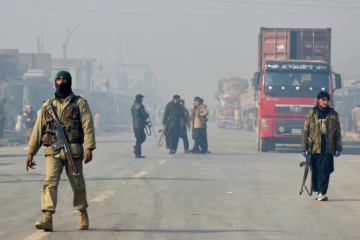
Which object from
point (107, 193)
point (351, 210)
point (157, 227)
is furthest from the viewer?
point (107, 193)

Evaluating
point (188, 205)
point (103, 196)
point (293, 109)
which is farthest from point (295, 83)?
point (188, 205)

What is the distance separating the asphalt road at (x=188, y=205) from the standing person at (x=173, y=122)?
5.79 metres

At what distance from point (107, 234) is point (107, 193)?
439 centimetres

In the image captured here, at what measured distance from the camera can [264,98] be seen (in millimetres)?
26203

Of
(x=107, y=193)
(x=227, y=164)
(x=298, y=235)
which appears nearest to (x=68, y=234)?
(x=298, y=235)

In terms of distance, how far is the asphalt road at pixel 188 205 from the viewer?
8.98m

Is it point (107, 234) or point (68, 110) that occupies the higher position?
point (68, 110)

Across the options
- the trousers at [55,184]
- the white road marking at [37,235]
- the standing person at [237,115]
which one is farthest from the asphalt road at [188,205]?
the standing person at [237,115]

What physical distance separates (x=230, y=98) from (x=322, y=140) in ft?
157

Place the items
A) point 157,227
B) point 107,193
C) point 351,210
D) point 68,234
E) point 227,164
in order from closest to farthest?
point 68,234
point 157,227
point 351,210
point 107,193
point 227,164

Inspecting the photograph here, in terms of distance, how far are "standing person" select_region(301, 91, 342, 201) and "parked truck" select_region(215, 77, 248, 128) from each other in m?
45.9

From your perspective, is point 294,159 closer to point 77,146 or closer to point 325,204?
point 325,204

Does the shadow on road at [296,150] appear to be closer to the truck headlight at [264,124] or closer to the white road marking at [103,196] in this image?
the truck headlight at [264,124]

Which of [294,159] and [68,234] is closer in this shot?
[68,234]
